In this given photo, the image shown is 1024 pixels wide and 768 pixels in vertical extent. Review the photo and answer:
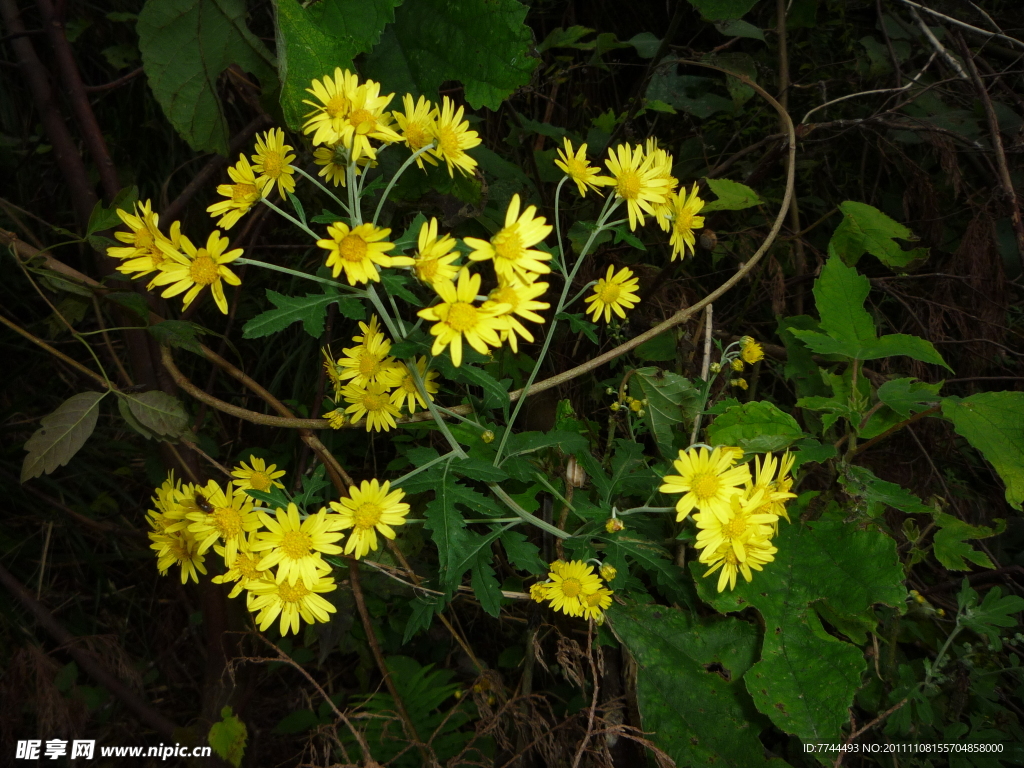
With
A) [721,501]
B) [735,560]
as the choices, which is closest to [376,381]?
[721,501]

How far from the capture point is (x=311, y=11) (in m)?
1.42

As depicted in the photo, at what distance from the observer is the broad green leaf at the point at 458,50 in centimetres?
154

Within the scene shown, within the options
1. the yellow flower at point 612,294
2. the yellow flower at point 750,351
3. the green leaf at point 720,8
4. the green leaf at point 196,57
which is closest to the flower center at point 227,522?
the green leaf at point 196,57

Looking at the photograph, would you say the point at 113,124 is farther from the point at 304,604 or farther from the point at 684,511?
the point at 684,511

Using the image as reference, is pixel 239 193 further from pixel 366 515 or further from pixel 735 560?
pixel 735 560

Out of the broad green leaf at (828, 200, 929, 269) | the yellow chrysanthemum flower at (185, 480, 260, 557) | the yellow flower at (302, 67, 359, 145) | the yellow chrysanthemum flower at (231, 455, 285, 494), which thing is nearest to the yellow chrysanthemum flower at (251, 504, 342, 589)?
the yellow chrysanthemum flower at (185, 480, 260, 557)

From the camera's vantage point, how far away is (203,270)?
1296 mm

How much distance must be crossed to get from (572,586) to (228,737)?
4.11 feet

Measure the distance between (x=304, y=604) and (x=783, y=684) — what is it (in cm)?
119

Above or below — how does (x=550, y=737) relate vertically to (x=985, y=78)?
below

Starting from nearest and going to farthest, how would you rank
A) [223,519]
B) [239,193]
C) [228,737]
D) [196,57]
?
[239,193] → [223,519] → [196,57] → [228,737]

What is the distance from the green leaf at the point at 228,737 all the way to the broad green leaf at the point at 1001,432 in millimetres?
2261

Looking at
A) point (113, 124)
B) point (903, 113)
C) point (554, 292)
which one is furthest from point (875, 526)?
point (113, 124)

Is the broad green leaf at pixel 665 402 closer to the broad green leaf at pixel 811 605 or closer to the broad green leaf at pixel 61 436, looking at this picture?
the broad green leaf at pixel 811 605
